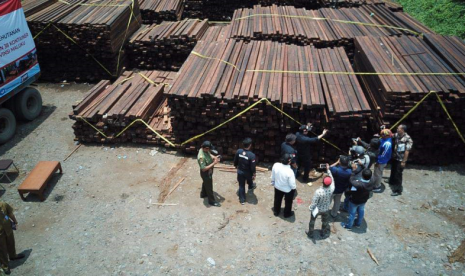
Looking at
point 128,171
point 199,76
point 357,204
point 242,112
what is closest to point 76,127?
point 128,171

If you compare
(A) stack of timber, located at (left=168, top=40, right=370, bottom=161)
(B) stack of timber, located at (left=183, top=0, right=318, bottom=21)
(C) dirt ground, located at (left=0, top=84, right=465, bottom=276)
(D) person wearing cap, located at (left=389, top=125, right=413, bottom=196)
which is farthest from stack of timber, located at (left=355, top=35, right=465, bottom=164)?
(B) stack of timber, located at (left=183, top=0, right=318, bottom=21)

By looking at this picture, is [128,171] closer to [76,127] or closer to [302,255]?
[76,127]

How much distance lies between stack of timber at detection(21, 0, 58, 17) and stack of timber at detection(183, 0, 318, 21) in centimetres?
667

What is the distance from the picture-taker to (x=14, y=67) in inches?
419

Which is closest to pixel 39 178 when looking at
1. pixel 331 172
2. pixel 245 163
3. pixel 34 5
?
pixel 245 163

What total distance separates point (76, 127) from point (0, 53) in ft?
9.87

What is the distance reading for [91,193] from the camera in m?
9.10

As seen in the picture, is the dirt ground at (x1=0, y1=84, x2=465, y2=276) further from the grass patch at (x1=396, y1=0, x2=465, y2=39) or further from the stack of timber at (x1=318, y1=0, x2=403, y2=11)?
the grass patch at (x1=396, y1=0, x2=465, y2=39)

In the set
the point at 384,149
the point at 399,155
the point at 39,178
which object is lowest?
the point at 39,178

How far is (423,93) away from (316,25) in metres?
6.19

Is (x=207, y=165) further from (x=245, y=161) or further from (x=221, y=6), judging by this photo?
(x=221, y=6)

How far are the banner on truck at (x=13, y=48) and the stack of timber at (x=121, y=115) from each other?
7.02 feet

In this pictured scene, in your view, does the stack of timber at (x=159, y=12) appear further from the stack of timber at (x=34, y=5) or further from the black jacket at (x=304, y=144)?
the black jacket at (x=304, y=144)

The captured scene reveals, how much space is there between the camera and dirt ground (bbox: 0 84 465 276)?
708 cm
